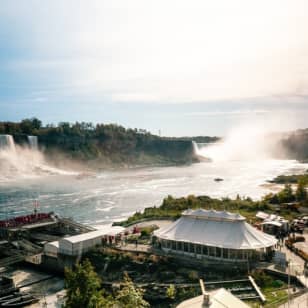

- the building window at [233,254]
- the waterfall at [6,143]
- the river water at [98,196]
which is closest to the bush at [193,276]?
the building window at [233,254]

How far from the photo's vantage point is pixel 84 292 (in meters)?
18.6

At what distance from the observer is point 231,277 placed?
26.4m

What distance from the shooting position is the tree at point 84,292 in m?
17.9

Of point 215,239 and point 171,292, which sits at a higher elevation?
point 215,239

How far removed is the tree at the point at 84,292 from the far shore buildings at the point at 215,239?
11781mm

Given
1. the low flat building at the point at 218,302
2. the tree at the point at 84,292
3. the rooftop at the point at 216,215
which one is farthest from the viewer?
the rooftop at the point at 216,215

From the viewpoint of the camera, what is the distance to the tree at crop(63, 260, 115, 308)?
1791cm

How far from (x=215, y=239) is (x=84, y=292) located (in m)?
13.2

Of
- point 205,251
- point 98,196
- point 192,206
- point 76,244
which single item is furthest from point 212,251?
point 98,196

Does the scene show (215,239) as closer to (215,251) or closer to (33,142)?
(215,251)

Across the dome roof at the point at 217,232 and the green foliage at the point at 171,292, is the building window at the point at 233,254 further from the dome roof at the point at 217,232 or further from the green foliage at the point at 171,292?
the green foliage at the point at 171,292

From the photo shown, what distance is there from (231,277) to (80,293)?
1160 cm

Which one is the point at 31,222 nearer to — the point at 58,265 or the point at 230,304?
the point at 58,265

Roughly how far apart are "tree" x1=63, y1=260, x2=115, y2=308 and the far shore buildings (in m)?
11.8
